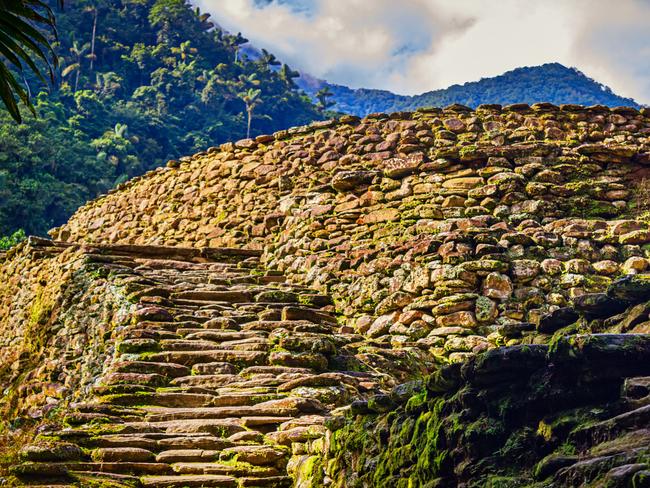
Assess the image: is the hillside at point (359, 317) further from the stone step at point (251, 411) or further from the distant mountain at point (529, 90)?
the distant mountain at point (529, 90)

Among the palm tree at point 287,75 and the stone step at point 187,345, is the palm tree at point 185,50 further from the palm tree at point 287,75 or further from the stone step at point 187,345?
the stone step at point 187,345

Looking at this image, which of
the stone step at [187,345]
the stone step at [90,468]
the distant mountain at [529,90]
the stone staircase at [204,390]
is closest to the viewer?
the stone step at [90,468]

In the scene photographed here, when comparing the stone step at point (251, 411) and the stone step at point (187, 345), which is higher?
the stone step at point (187, 345)

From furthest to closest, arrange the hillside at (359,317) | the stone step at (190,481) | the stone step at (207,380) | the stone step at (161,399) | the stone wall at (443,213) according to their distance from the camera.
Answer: the stone wall at (443,213)
the stone step at (207,380)
the stone step at (161,399)
the stone step at (190,481)
the hillside at (359,317)

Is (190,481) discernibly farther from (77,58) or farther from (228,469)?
(77,58)

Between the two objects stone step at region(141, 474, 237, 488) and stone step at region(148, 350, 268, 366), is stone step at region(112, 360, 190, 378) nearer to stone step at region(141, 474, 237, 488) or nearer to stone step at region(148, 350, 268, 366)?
stone step at region(148, 350, 268, 366)

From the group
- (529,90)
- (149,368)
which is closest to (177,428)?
(149,368)

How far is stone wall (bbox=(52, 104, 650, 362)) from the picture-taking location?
7125 millimetres

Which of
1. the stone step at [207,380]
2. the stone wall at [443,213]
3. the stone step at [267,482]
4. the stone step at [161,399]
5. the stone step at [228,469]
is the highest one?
the stone wall at [443,213]

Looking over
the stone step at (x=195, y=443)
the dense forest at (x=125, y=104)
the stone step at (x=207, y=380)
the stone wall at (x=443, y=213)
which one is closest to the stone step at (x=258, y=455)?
the stone step at (x=195, y=443)

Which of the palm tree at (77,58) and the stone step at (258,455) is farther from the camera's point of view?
the palm tree at (77,58)

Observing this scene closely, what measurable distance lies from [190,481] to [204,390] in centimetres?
135

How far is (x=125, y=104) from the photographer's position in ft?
130

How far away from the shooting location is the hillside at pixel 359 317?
250 centimetres
